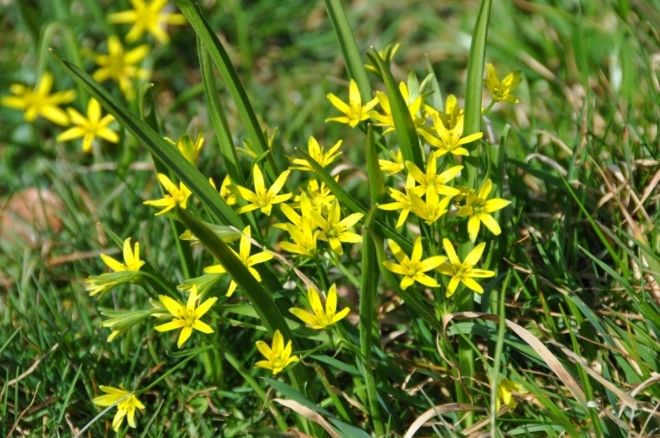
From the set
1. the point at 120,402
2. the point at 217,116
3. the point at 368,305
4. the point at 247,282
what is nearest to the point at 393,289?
the point at 368,305

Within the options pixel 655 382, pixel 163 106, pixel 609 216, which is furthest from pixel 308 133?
pixel 655 382

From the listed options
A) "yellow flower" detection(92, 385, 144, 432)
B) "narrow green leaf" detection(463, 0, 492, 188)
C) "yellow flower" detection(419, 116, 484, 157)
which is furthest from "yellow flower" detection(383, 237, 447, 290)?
"yellow flower" detection(92, 385, 144, 432)

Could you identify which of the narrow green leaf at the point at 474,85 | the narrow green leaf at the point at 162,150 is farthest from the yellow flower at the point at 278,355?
the narrow green leaf at the point at 474,85

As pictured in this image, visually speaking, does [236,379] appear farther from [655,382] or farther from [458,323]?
[655,382]

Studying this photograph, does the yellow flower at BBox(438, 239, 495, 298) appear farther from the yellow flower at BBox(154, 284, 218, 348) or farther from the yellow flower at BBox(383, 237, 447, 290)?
the yellow flower at BBox(154, 284, 218, 348)

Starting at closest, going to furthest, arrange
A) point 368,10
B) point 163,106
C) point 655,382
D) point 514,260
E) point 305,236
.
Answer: point 305,236, point 655,382, point 514,260, point 163,106, point 368,10

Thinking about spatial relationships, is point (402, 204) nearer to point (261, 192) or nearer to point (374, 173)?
point (374, 173)
